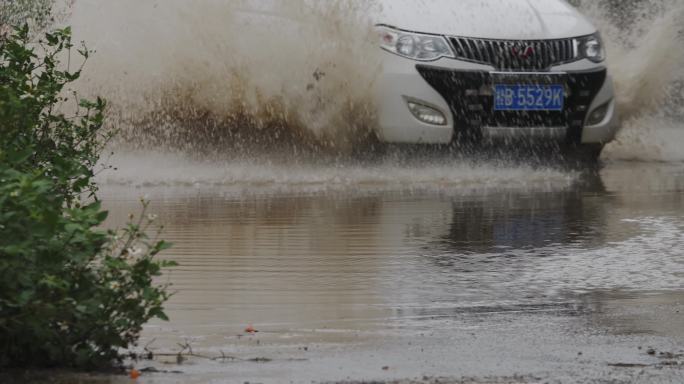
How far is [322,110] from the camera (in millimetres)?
11977

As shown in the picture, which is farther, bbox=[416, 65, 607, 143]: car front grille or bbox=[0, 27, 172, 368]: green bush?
bbox=[416, 65, 607, 143]: car front grille

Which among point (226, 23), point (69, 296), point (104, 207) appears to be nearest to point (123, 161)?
point (226, 23)

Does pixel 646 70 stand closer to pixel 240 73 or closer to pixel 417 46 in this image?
pixel 417 46

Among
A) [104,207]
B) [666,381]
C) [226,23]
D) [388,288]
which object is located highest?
[226,23]

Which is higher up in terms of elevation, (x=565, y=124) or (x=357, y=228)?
(x=565, y=124)

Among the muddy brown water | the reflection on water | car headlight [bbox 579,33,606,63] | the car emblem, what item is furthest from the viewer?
car headlight [bbox 579,33,606,63]

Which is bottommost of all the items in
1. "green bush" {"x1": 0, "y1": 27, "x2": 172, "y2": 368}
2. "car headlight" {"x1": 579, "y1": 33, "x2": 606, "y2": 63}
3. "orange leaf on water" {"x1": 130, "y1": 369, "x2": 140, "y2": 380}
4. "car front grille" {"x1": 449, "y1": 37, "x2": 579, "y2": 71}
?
"orange leaf on water" {"x1": 130, "y1": 369, "x2": 140, "y2": 380}

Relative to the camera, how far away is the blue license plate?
11.9 meters

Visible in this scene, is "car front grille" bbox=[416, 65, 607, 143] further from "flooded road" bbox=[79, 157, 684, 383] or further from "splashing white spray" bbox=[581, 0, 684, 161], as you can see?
"splashing white spray" bbox=[581, 0, 684, 161]

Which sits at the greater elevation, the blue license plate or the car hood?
the car hood

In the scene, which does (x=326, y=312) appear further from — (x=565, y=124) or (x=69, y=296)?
(x=565, y=124)

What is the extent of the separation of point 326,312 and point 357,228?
2.97 meters

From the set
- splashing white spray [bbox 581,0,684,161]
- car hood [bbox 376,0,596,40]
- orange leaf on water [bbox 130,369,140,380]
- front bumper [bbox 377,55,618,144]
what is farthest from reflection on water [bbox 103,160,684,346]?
splashing white spray [bbox 581,0,684,161]

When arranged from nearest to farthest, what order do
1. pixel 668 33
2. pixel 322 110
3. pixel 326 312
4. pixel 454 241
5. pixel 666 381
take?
pixel 666 381 → pixel 326 312 → pixel 454 241 → pixel 322 110 → pixel 668 33
